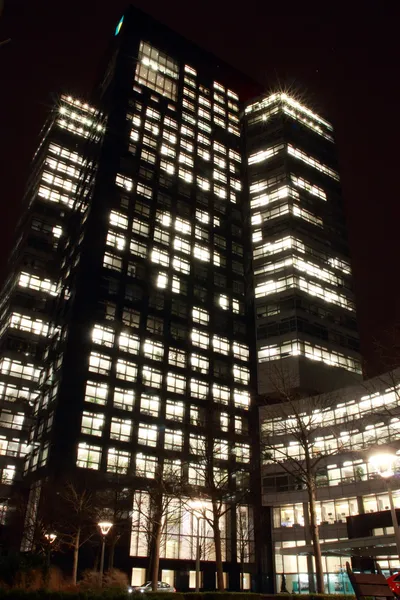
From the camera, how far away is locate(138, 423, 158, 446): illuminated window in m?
70.2

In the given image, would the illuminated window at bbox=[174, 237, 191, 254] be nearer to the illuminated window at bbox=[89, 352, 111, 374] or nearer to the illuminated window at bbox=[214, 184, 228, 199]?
the illuminated window at bbox=[214, 184, 228, 199]

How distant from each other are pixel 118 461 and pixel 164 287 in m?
30.3

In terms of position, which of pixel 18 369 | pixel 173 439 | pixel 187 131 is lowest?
pixel 173 439

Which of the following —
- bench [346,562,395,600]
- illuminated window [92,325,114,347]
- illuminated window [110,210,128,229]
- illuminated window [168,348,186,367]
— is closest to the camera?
bench [346,562,395,600]

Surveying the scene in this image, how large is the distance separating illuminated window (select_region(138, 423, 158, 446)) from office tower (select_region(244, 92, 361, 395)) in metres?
21.9

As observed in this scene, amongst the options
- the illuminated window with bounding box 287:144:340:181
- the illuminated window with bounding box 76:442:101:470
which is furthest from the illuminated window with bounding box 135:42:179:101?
the illuminated window with bounding box 76:442:101:470

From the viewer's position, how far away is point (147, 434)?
7100 cm

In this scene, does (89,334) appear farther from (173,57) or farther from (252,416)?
(173,57)

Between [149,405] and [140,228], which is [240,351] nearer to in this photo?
[149,405]

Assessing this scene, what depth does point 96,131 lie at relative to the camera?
332ft

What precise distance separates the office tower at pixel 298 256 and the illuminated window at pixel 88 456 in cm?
3051

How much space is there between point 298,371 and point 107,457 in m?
34.8

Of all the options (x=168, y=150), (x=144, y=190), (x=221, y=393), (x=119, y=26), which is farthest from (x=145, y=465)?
(x=119, y=26)

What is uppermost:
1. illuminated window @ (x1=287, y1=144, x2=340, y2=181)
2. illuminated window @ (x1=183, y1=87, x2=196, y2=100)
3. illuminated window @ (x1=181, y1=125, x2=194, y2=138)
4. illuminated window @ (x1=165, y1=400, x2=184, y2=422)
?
illuminated window @ (x1=183, y1=87, x2=196, y2=100)
